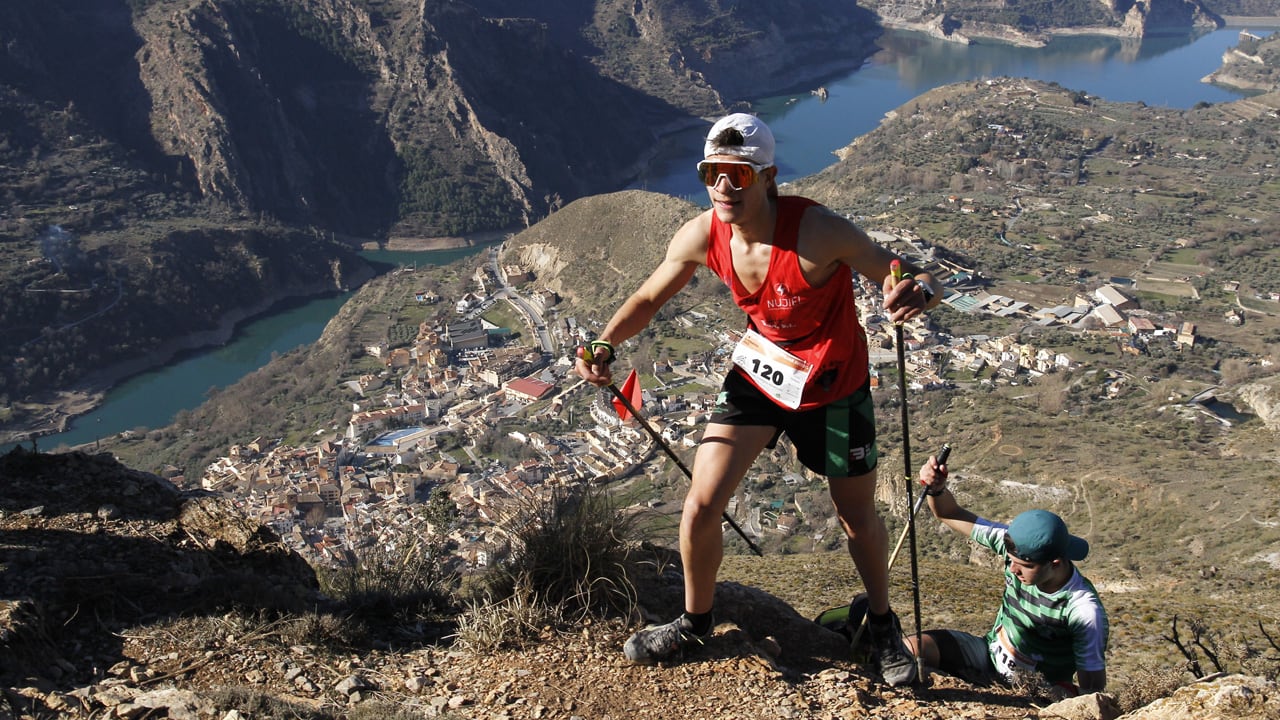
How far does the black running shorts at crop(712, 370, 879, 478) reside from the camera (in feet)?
11.9

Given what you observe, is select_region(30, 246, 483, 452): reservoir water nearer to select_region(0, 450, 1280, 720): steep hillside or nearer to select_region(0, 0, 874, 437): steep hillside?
select_region(0, 0, 874, 437): steep hillside

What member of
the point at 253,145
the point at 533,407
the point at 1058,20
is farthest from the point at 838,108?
the point at 533,407

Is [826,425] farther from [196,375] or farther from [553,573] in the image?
[196,375]

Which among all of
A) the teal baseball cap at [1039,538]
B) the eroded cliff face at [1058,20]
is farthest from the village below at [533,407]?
the eroded cliff face at [1058,20]

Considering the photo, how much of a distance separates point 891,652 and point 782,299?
4.94 feet

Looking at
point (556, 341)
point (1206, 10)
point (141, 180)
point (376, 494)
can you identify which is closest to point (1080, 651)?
point (376, 494)

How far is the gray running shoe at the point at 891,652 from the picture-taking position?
3.79 meters

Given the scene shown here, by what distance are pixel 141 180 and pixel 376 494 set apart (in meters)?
59.6

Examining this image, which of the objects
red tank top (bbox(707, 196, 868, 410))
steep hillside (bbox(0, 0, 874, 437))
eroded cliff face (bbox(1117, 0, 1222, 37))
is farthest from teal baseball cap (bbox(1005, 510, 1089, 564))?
eroded cliff face (bbox(1117, 0, 1222, 37))

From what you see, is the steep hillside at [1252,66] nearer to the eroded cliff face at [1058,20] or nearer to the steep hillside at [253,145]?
the eroded cliff face at [1058,20]

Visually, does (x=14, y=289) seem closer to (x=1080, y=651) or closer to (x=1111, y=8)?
(x=1080, y=651)

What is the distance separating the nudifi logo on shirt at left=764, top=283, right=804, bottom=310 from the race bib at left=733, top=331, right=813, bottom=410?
0.55 feet

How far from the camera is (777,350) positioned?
3643mm

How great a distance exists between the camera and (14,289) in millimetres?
55562
